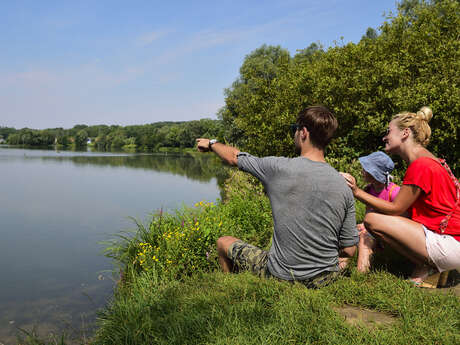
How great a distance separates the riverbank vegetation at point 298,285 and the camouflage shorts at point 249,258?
0.31 ft

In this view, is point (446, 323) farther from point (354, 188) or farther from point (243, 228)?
point (243, 228)

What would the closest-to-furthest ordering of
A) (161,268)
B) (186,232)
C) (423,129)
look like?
1. (423,129)
2. (161,268)
3. (186,232)

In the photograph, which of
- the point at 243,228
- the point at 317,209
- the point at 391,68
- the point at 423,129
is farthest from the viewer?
the point at 391,68

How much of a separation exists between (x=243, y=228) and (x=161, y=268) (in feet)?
5.88

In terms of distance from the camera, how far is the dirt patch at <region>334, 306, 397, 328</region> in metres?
2.26

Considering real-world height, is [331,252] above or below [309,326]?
above

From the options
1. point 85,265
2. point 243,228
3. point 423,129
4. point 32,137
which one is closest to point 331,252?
point 423,129

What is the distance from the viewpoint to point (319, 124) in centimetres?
234

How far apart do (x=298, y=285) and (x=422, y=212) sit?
1276 millimetres

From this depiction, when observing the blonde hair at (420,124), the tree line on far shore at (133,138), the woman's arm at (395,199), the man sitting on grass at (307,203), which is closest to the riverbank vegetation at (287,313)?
the man sitting on grass at (307,203)

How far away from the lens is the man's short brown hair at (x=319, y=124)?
233 cm

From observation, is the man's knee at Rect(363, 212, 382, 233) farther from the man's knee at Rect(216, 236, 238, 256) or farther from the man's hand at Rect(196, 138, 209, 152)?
the man's hand at Rect(196, 138, 209, 152)

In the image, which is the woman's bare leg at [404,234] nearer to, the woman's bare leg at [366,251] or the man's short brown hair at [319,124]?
the woman's bare leg at [366,251]

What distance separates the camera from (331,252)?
8.30 feet
